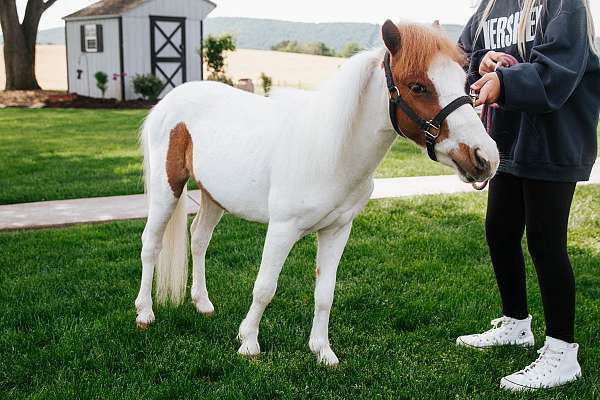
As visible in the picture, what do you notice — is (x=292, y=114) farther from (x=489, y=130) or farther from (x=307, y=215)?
(x=489, y=130)

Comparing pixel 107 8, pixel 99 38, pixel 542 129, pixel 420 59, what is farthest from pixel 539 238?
pixel 107 8

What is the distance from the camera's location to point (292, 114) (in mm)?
2727

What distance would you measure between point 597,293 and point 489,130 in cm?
180

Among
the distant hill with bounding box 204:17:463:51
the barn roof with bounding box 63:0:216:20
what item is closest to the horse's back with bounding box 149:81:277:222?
the barn roof with bounding box 63:0:216:20

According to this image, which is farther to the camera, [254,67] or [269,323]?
[254,67]

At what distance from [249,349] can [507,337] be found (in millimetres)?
1354

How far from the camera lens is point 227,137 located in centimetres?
295

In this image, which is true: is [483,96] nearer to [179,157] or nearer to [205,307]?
[179,157]

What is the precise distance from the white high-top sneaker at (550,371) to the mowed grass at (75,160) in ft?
15.4

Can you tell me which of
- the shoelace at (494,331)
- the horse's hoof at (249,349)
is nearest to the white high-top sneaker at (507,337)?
the shoelace at (494,331)

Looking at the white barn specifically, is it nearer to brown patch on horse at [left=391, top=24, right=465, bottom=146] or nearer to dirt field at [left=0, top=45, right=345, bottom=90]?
dirt field at [left=0, top=45, right=345, bottom=90]

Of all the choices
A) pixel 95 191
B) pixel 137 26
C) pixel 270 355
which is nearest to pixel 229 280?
pixel 270 355

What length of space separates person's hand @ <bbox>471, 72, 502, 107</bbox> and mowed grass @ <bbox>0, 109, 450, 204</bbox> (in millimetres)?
4858

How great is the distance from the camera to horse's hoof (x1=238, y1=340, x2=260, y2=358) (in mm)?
2945
